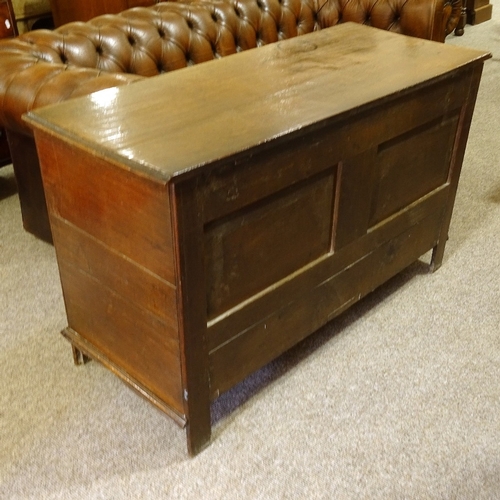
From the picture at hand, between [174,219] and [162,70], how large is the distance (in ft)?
4.65

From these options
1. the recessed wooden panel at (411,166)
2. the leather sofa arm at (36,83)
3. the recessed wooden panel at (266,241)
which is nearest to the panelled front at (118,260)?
the recessed wooden panel at (266,241)

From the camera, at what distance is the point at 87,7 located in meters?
3.08

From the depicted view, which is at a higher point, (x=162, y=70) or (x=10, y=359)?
(x=162, y=70)

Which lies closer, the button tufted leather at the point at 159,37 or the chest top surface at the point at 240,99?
the chest top surface at the point at 240,99

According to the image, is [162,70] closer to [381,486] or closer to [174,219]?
[174,219]

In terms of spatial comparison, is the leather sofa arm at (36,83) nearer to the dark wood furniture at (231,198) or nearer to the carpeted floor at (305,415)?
the dark wood furniture at (231,198)

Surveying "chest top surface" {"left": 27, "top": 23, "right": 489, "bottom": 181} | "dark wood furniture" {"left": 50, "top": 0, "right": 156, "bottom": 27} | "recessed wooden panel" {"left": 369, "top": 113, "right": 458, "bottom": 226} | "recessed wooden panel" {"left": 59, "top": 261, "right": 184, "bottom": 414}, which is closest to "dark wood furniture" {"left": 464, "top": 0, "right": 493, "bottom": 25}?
"dark wood furniture" {"left": 50, "top": 0, "right": 156, "bottom": 27}

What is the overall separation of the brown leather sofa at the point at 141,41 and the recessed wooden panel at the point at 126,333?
0.49 m

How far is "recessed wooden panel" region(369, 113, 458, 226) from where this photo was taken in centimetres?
160

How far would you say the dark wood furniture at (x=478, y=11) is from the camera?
495 cm

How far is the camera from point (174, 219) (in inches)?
43.0

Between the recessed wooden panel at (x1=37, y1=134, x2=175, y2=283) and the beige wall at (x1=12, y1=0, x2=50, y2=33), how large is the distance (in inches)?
93.7

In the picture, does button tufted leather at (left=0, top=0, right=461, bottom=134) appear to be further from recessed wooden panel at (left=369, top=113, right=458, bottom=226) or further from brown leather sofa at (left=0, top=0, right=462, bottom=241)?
recessed wooden panel at (left=369, top=113, right=458, bottom=226)

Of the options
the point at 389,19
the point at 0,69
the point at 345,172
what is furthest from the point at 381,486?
the point at 389,19
